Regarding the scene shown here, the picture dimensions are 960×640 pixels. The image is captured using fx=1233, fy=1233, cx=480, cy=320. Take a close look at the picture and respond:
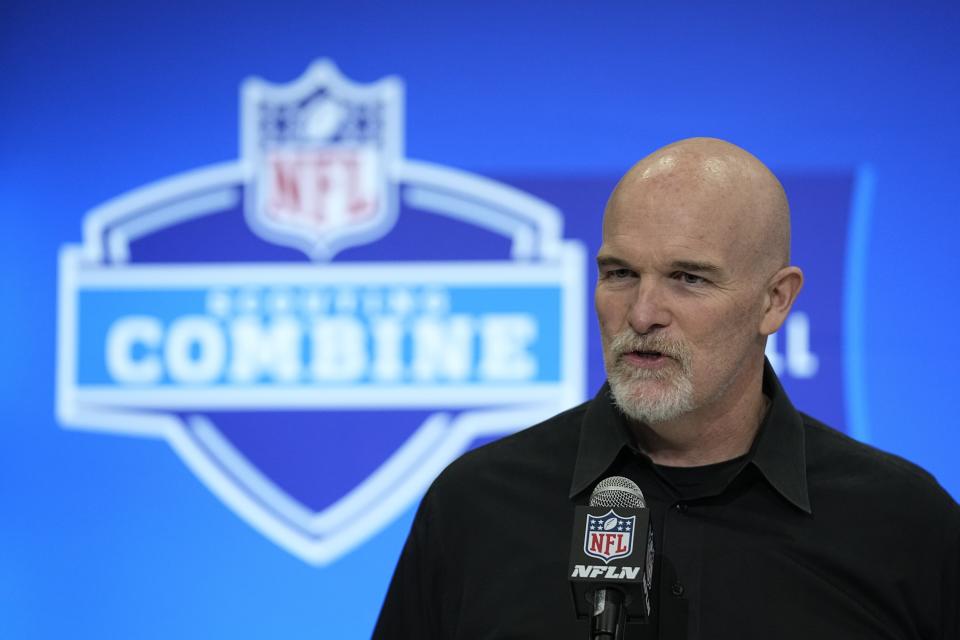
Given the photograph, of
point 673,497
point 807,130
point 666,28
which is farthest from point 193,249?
point 673,497

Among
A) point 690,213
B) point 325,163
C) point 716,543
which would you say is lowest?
point 716,543

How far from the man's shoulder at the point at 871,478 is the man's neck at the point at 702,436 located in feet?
0.37

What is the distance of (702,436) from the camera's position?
1.90 m

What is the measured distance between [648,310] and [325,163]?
75.4 inches

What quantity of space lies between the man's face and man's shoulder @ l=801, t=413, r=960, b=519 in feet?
0.70

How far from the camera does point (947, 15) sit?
3.43m

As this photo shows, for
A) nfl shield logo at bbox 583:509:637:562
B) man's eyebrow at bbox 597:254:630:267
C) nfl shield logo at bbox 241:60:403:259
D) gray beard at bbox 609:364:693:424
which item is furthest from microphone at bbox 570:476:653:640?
nfl shield logo at bbox 241:60:403:259

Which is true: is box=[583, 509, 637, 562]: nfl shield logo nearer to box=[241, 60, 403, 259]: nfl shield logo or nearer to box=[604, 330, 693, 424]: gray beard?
box=[604, 330, 693, 424]: gray beard

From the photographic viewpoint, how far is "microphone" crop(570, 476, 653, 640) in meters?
1.37

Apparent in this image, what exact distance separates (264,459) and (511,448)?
1.61 m

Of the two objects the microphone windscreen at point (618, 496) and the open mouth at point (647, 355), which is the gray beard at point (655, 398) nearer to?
the open mouth at point (647, 355)

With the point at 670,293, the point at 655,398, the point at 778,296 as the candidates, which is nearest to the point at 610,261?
the point at 670,293

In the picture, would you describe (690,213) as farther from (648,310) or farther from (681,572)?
(681,572)

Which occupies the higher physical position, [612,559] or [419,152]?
[419,152]
